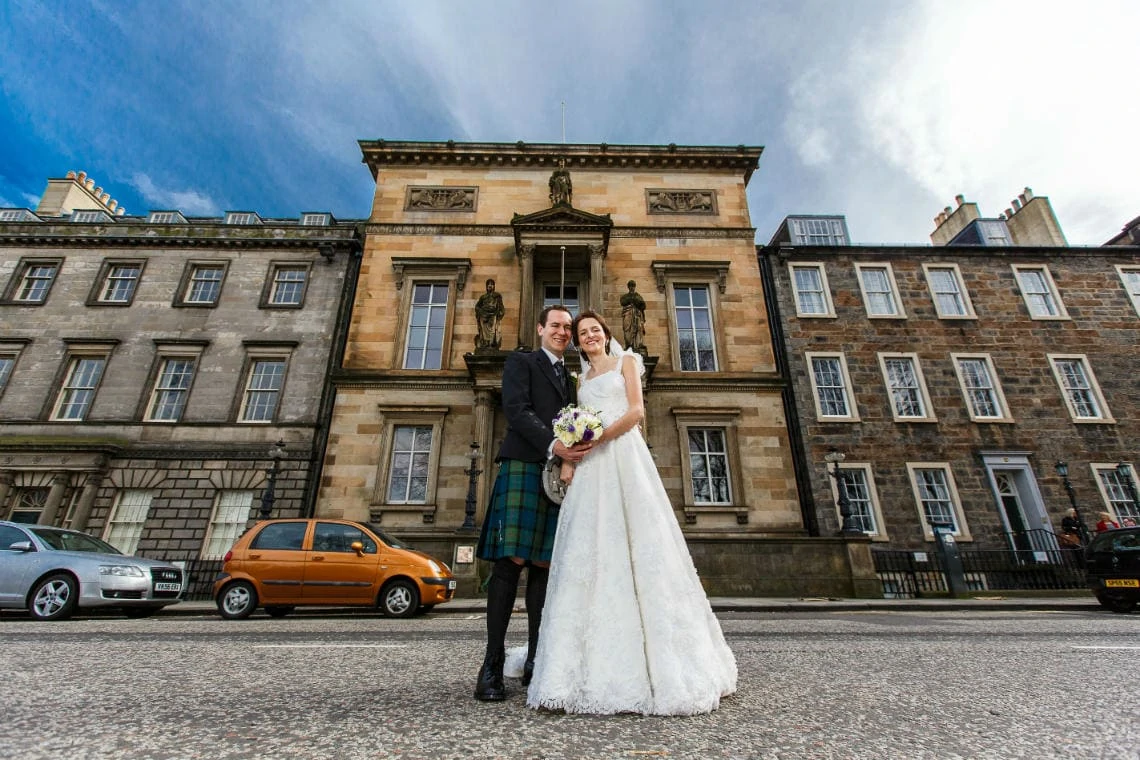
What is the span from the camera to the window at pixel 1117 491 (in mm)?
15109

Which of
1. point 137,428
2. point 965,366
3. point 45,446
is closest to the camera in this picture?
point 45,446

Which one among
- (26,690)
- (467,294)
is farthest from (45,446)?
(26,690)

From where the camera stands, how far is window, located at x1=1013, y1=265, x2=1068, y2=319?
17.9m

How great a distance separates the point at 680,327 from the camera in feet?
54.4

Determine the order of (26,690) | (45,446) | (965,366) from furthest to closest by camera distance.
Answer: (965,366)
(45,446)
(26,690)

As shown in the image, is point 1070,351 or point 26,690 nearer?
point 26,690

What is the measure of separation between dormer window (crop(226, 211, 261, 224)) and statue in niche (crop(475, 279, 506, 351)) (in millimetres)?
12180

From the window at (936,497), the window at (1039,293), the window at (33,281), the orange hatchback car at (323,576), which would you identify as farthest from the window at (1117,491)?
the window at (33,281)

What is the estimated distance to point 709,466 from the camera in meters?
14.7

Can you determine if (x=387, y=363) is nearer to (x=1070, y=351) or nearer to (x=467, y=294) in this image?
(x=467, y=294)

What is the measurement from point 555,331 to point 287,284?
18.6 meters

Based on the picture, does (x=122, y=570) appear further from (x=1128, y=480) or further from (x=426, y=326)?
(x=1128, y=480)

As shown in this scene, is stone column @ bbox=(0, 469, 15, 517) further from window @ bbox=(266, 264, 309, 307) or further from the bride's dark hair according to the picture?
the bride's dark hair

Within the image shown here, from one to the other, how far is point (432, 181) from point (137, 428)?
12927 mm
